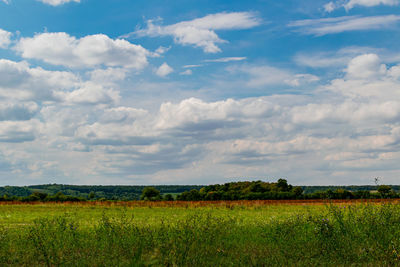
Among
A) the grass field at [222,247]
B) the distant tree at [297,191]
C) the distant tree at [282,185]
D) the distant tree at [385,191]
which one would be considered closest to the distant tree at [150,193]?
the distant tree at [282,185]

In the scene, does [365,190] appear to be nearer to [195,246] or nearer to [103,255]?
[195,246]

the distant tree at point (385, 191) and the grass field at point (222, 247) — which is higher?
the distant tree at point (385, 191)

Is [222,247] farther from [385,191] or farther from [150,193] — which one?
[150,193]

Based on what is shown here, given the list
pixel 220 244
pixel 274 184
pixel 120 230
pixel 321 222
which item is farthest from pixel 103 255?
pixel 274 184

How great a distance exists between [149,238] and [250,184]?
77152 millimetres

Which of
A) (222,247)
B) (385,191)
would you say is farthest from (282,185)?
(222,247)

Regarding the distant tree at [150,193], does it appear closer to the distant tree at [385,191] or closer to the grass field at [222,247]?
the grass field at [222,247]

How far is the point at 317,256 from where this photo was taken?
32.0ft

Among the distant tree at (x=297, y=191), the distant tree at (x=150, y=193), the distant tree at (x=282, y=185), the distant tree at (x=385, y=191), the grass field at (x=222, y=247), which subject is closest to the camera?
the grass field at (x=222, y=247)

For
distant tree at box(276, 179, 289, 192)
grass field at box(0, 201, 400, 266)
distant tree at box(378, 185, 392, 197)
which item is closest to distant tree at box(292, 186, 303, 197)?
distant tree at box(276, 179, 289, 192)

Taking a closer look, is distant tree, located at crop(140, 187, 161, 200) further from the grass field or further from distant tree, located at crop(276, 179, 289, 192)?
the grass field

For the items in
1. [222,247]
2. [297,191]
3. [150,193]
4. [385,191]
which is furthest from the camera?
[150,193]

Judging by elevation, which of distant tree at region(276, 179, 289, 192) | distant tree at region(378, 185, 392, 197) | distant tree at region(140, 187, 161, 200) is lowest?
distant tree at region(140, 187, 161, 200)

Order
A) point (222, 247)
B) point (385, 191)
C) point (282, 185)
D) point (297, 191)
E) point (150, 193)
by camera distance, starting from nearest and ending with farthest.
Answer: point (222, 247) → point (385, 191) → point (297, 191) → point (282, 185) → point (150, 193)
